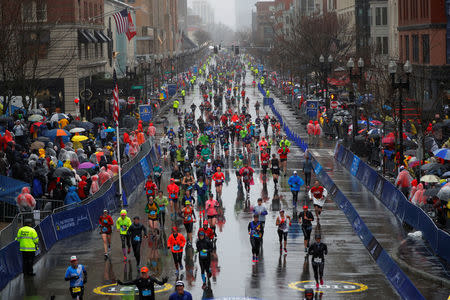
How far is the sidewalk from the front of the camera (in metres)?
20.7

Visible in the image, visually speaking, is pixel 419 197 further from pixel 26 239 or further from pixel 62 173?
pixel 26 239

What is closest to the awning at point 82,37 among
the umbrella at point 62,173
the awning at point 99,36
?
the awning at point 99,36

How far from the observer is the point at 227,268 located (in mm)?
22844

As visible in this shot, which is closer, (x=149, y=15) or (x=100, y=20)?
(x=100, y=20)

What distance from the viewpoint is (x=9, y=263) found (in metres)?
21.4

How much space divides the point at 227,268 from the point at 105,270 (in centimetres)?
321

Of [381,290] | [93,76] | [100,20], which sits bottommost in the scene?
[381,290]

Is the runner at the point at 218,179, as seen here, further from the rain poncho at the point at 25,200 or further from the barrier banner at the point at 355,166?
the barrier banner at the point at 355,166

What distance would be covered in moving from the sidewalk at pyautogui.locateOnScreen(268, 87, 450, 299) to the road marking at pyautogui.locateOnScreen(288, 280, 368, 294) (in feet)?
4.65

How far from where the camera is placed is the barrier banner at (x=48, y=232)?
2503 cm

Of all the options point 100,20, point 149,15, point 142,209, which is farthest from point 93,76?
point 149,15

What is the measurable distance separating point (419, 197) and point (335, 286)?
7103 millimetres

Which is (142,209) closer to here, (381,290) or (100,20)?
(381,290)

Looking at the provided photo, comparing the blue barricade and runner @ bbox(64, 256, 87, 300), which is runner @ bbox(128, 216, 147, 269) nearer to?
runner @ bbox(64, 256, 87, 300)
